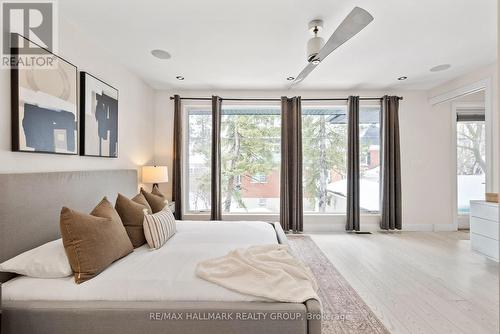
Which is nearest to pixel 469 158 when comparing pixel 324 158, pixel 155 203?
pixel 324 158

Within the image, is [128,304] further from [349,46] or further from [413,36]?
[413,36]

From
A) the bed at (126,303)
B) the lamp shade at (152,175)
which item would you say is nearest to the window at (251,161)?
the lamp shade at (152,175)

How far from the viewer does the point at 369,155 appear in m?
4.32

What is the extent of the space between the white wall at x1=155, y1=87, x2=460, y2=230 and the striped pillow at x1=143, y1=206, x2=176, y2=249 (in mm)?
2185

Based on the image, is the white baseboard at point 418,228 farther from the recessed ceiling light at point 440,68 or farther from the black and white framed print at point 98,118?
the black and white framed print at point 98,118

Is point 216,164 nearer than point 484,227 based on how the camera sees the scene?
No

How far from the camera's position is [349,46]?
2652mm

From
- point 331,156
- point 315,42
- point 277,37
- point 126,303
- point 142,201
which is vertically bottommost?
point 126,303

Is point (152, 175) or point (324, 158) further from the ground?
point (324, 158)

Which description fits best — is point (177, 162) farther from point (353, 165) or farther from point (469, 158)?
point (469, 158)

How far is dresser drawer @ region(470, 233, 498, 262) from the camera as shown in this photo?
8.92 ft

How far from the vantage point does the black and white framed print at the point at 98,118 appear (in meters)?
2.29

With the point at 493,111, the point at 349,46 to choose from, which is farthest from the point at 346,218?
the point at 349,46

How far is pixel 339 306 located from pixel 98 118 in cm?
302
